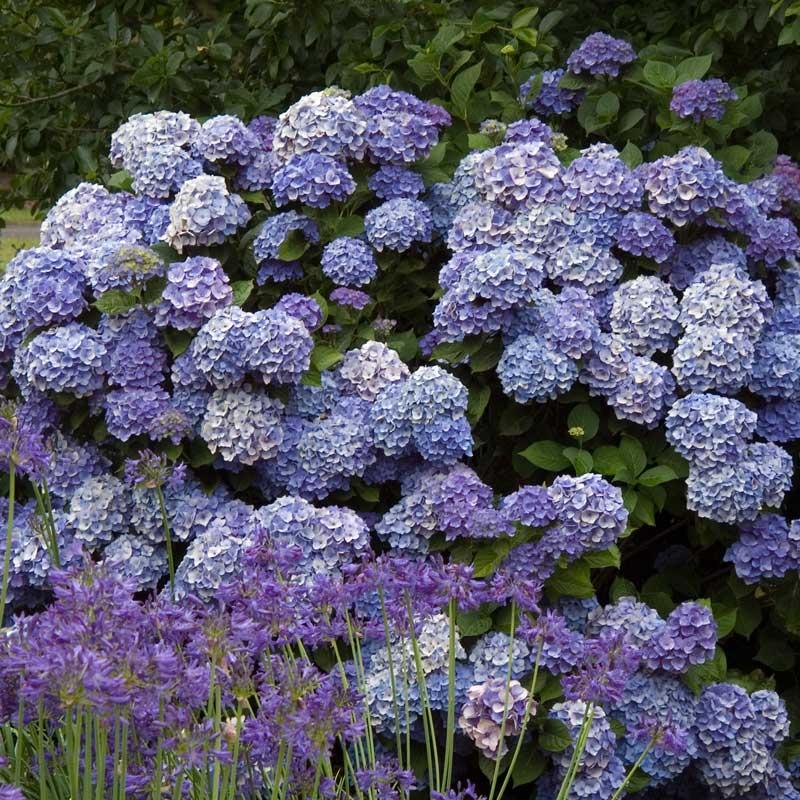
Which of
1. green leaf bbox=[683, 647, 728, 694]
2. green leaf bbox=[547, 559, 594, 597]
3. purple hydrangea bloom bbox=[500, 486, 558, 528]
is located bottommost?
green leaf bbox=[683, 647, 728, 694]

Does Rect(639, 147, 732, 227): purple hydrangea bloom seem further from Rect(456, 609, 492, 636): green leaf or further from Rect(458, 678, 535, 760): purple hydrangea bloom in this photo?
Rect(458, 678, 535, 760): purple hydrangea bloom

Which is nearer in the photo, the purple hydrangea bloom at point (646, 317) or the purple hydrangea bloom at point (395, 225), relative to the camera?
the purple hydrangea bloom at point (646, 317)

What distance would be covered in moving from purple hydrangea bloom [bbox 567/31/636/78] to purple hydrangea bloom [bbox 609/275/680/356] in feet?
2.78

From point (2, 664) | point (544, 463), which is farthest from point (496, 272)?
point (2, 664)

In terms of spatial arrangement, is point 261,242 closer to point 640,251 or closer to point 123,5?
point 640,251

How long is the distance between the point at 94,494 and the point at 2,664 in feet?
4.35

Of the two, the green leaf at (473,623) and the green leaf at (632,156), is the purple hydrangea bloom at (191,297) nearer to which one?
the green leaf at (473,623)

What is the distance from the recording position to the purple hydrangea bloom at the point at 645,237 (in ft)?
10.9

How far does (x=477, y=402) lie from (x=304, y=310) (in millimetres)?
465

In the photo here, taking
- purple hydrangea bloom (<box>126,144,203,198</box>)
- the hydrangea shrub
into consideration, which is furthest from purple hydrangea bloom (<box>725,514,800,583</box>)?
purple hydrangea bloom (<box>126,144,203,198</box>)

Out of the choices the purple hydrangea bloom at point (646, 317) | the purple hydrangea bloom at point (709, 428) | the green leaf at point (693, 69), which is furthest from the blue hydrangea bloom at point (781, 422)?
the green leaf at point (693, 69)

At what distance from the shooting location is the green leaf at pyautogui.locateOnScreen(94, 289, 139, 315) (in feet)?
10.3

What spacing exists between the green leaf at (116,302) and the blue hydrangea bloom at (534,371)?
87cm

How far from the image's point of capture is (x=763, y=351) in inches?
127
